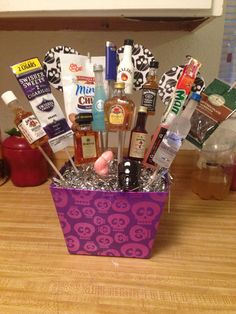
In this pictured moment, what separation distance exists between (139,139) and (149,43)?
1.57ft

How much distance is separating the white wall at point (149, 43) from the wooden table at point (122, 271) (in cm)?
47

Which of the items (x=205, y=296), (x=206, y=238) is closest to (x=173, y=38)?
(x=206, y=238)

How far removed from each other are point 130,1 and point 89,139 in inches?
12.6

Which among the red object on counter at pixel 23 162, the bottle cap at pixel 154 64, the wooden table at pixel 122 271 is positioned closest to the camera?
the wooden table at pixel 122 271

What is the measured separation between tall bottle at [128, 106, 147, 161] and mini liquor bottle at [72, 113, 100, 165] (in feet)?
0.28

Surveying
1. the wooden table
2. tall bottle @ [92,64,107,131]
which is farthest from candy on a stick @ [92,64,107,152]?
the wooden table

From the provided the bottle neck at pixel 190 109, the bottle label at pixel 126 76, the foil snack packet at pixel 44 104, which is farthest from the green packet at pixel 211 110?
the foil snack packet at pixel 44 104

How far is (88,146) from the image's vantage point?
0.71 metres

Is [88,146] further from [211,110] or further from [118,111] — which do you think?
[211,110]

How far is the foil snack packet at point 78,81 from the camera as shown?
0.69m

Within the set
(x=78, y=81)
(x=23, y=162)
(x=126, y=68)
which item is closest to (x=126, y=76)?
(x=126, y=68)

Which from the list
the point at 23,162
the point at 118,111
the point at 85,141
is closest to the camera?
the point at 118,111

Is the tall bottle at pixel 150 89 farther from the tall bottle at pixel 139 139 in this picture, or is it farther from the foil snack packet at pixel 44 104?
the foil snack packet at pixel 44 104

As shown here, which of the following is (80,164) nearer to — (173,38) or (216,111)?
(216,111)
